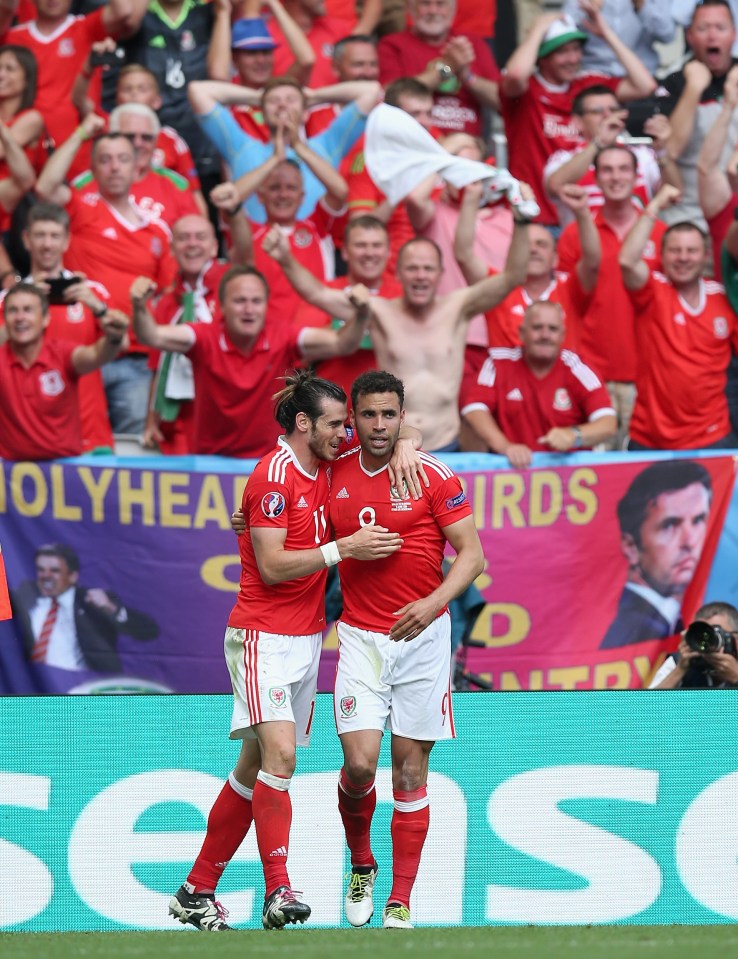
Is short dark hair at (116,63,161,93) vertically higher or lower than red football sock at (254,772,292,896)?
higher

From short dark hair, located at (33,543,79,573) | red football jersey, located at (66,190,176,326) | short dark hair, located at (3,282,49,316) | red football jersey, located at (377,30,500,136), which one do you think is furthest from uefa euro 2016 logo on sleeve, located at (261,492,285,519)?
red football jersey, located at (377,30,500,136)

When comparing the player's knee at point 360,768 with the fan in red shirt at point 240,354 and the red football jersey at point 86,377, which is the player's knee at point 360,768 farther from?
the red football jersey at point 86,377

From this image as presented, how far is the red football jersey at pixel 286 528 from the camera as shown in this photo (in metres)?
6.51

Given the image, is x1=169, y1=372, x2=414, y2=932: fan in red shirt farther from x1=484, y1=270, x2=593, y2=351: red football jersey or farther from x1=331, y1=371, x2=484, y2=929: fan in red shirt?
x1=484, y1=270, x2=593, y2=351: red football jersey

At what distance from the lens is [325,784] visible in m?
7.43

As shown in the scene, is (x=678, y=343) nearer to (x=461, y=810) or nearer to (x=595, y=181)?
(x=595, y=181)

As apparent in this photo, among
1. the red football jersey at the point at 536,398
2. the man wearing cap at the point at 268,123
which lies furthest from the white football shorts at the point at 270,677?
the man wearing cap at the point at 268,123

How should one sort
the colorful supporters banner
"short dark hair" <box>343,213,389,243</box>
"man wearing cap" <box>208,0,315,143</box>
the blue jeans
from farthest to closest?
1. "man wearing cap" <box>208,0,315,143</box>
2. the blue jeans
3. "short dark hair" <box>343,213,389,243</box>
4. the colorful supporters banner

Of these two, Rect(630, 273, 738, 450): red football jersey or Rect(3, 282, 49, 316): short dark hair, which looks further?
Rect(630, 273, 738, 450): red football jersey

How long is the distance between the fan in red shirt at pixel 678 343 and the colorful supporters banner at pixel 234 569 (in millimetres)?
730

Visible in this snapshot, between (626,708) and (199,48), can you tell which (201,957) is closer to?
(626,708)

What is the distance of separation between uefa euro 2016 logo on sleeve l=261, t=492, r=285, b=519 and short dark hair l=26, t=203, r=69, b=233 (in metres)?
3.87

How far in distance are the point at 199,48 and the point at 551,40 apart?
2497 millimetres

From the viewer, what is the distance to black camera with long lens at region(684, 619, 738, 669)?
7.80 metres
